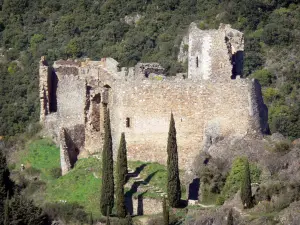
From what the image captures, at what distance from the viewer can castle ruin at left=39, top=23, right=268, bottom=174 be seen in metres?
48.8

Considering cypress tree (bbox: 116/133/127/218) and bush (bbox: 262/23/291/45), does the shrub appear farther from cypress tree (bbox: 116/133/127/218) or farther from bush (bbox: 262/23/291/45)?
bush (bbox: 262/23/291/45)

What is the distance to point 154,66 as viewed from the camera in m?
55.2

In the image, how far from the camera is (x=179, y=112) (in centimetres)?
4938

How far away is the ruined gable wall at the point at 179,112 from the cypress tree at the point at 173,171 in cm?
191

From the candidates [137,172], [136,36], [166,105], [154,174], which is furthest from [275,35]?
[154,174]

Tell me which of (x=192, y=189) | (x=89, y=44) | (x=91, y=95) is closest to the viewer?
(x=192, y=189)

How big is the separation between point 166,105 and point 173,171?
3.82 metres

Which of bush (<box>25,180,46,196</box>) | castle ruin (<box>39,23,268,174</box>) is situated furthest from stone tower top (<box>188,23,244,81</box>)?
bush (<box>25,180,46,196</box>)

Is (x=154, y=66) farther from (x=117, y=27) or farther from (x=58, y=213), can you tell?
(x=117, y=27)

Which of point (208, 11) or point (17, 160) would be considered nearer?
point (17, 160)

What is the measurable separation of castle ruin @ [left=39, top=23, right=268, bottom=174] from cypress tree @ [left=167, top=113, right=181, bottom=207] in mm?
1938

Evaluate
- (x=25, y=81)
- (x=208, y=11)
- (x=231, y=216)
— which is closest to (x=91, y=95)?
(x=231, y=216)

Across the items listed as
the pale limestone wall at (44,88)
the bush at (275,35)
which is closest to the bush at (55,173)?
the pale limestone wall at (44,88)

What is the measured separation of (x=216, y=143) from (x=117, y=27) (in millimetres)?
32317
